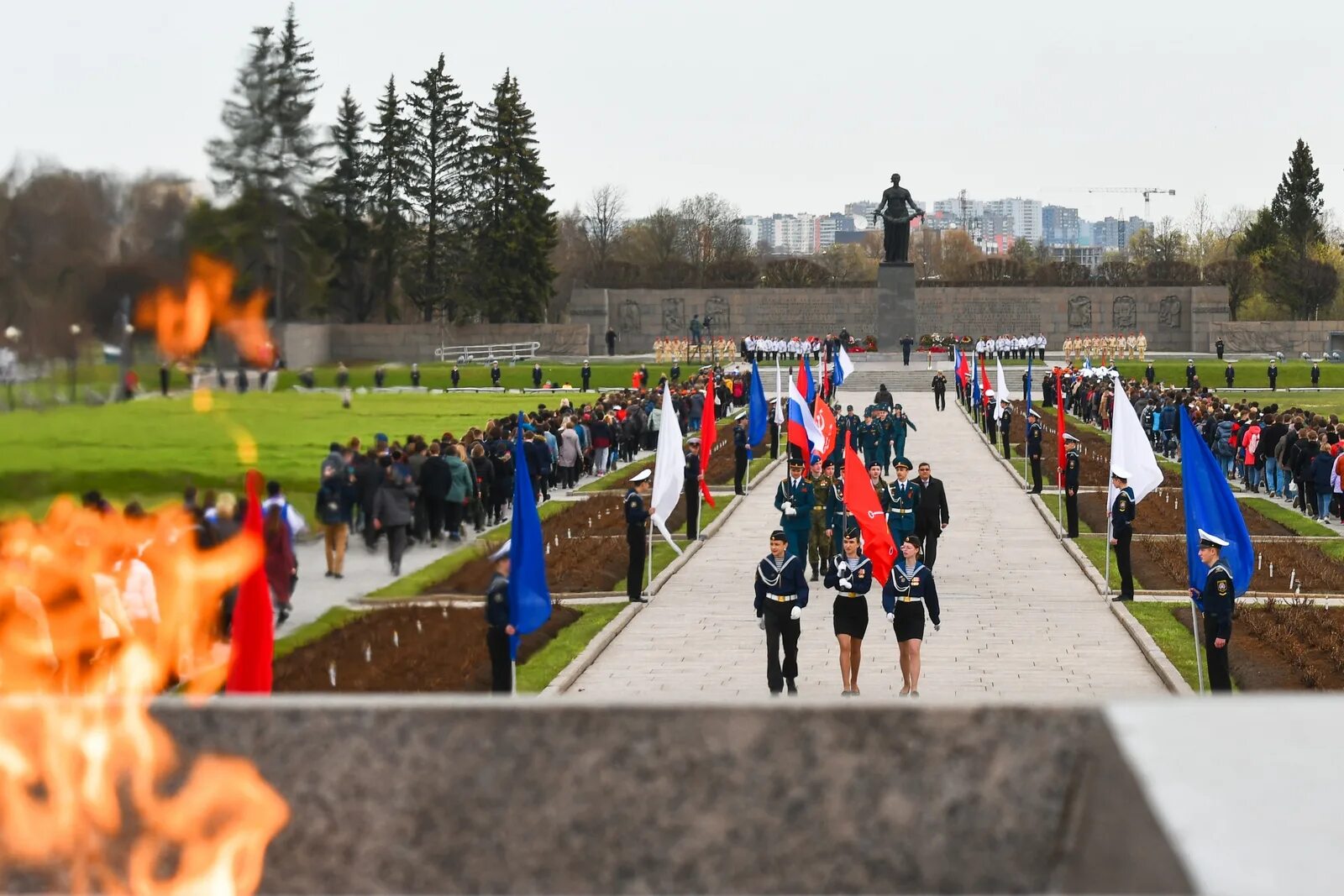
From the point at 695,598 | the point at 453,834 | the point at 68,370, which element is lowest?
the point at 695,598

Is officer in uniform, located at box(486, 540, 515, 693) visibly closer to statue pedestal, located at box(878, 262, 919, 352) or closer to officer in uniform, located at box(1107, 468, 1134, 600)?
officer in uniform, located at box(1107, 468, 1134, 600)

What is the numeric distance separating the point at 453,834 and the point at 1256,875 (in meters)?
2.99

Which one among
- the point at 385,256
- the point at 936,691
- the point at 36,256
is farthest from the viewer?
the point at 385,256

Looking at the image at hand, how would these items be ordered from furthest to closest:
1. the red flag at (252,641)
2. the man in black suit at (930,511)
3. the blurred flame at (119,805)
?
the man in black suit at (930,511) < the red flag at (252,641) < the blurred flame at (119,805)

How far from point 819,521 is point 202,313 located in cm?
977

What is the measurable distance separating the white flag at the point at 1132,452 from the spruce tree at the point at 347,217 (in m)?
8.30

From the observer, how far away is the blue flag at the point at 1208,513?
13.6m

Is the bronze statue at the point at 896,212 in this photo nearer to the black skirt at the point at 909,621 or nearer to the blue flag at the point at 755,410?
the blue flag at the point at 755,410

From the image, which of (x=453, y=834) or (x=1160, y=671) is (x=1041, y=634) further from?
(x=453, y=834)

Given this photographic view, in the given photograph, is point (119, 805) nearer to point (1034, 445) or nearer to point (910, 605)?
point (910, 605)

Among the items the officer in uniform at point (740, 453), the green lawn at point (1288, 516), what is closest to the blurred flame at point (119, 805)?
the green lawn at point (1288, 516)

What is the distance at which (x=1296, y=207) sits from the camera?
346 feet

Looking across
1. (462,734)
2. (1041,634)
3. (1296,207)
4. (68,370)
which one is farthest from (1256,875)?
(1296,207)

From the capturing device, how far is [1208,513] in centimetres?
1369
